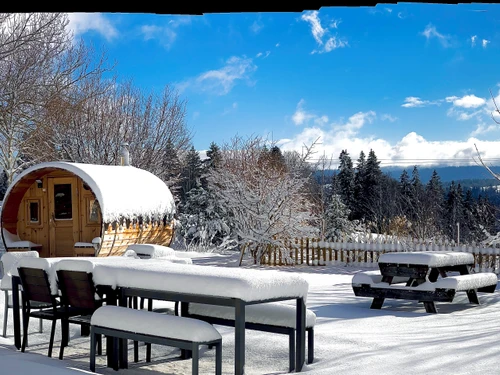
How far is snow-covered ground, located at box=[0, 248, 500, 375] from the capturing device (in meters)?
6.68

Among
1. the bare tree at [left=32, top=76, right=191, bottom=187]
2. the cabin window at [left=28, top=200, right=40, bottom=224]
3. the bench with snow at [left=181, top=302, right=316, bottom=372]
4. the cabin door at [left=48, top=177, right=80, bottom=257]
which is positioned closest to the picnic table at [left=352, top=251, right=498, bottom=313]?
the bench with snow at [left=181, top=302, right=316, bottom=372]

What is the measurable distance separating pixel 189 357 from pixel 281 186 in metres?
12.4

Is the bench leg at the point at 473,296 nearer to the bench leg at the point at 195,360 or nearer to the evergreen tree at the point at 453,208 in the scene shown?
the bench leg at the point at 195,360

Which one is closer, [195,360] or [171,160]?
[195,360]

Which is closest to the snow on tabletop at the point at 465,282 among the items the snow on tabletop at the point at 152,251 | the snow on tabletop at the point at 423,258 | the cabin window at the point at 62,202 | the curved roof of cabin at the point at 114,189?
the snow on tabletop at the point at 423,258

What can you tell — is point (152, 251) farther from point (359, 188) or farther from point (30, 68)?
point (359, 188)

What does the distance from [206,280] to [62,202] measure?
14528 millimetres

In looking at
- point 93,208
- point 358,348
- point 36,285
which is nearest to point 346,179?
point 93,208

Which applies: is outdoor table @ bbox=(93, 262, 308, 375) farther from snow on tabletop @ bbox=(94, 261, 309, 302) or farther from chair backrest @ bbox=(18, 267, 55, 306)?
chair backrest @ bbox=(18, 267, 55, 306)

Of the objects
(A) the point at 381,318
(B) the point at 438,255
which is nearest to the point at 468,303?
(B) the point at 438,255

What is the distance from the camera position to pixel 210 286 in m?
5.96

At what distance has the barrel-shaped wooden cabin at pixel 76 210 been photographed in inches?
715

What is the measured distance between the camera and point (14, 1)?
2.06 meters

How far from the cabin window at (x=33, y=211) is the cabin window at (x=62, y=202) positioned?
657 mm
